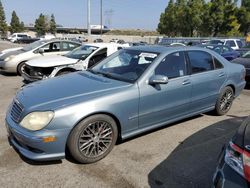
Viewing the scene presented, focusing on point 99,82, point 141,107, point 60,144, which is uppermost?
point 99,82

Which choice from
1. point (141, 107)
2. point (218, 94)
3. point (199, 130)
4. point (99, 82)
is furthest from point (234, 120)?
point (99, 82)

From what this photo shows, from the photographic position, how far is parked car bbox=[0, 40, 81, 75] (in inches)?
383

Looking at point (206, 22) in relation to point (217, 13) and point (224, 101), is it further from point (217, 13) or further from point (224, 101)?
point (224, 101)

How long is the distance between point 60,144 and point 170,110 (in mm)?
1892

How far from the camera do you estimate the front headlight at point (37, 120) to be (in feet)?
10.0

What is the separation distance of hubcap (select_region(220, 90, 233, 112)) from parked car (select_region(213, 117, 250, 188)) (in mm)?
3128

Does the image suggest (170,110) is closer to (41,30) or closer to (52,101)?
(52,101)

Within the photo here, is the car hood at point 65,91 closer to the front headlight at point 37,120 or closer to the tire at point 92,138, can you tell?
the front headlight at point 37,120

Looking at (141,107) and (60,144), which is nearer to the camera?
(60,144)

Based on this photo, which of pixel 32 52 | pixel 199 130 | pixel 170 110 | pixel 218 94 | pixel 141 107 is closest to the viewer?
pixel 141 107

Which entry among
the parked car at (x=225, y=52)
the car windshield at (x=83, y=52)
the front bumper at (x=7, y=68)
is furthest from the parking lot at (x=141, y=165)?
the parked car at (x=225, y=52)

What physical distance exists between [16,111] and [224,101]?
4.03m

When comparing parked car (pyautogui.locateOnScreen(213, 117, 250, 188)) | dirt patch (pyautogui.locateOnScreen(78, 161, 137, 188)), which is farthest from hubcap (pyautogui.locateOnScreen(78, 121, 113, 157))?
parked car (pyautogui.locateOnScreen(213, 117, 250, 188))

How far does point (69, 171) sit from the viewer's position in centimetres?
324
